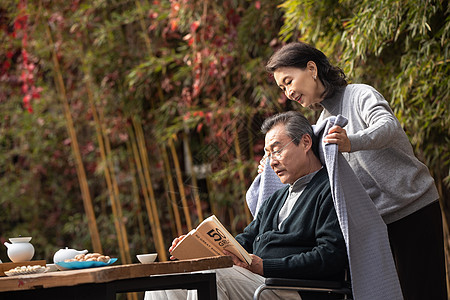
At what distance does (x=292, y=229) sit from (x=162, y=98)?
291 cm

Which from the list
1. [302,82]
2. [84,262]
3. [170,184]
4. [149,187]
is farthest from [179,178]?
→ [84,262]

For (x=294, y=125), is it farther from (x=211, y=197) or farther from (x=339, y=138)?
(x=211, y=197)

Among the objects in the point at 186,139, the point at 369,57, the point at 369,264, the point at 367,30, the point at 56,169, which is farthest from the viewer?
the point at 56,169

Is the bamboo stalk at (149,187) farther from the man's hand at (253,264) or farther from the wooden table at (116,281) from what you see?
the wooden table at (116,281)

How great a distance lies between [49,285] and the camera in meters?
1.66

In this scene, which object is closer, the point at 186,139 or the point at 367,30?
the point at 367,30

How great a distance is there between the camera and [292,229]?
84.0 inches

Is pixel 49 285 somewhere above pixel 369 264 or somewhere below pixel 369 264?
above

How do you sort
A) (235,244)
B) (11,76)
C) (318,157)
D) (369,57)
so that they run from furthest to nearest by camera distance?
1. (11,76)
2. (369,57)
3. (318,157)
4. (235,244)

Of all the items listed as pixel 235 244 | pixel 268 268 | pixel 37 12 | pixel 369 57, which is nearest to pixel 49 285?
pixel 235 244

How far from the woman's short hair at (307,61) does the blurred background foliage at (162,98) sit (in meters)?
0.61

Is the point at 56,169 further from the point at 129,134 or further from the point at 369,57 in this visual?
the point at 369,57

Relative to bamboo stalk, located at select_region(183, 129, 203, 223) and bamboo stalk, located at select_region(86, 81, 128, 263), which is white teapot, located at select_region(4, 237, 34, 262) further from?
bamboo stalk, located at select_region(86, 81, 128, 263)

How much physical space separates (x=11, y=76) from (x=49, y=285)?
4.20 metres
